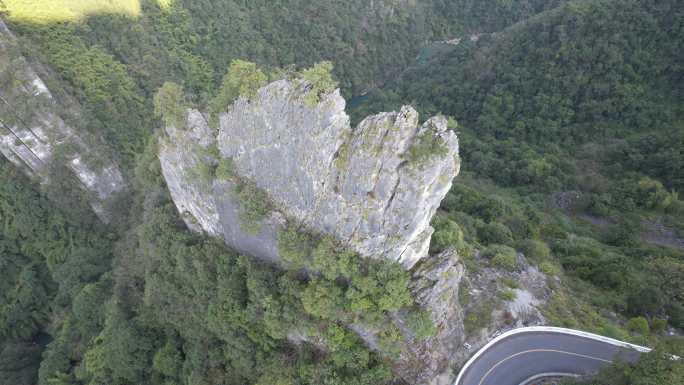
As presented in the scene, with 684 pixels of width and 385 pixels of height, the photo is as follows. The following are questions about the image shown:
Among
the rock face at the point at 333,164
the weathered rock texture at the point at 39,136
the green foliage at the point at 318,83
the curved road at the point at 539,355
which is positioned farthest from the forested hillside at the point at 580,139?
the weathered rock texture at the point at 39,136

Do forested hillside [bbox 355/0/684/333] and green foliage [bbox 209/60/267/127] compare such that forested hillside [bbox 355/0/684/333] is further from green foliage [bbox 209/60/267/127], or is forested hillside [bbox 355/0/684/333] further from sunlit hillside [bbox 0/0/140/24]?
sunlit hillside [bbox 0/0/140/24]

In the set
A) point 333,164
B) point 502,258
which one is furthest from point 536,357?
point 333,164

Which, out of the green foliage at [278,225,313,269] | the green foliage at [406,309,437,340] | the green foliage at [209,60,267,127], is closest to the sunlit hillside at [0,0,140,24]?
the green foliage at [209,60,267,127]

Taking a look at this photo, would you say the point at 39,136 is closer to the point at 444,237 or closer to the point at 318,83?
the point at 318,83

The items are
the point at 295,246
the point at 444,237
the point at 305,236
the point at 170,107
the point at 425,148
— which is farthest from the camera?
the point at 444,237

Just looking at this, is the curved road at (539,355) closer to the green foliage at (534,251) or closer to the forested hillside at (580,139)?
the forested hillside at (580,139)

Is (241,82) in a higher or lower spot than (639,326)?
higher
